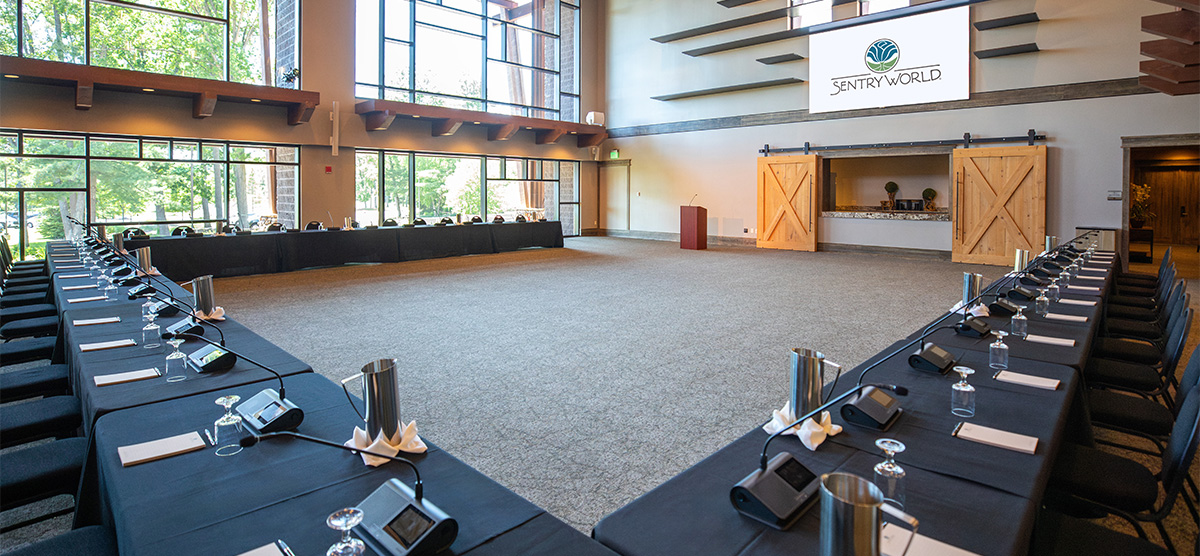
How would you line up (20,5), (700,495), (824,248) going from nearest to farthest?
1. (700,495)
2. (20,5)
3. (824,248)

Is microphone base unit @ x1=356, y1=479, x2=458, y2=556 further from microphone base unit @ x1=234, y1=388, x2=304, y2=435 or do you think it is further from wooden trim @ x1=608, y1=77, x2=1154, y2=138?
wooden trim @ x1=608, y1=77, x2=1154, y2=138

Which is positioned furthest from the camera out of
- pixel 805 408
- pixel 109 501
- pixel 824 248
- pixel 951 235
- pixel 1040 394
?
pixel 824 248

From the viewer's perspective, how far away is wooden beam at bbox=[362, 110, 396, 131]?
12.3 meters

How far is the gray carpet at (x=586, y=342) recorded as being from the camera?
126 inches

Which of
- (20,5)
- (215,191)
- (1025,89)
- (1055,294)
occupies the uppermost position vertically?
(20,5)

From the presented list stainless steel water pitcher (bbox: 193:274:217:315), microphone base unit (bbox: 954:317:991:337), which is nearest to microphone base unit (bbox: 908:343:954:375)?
microphone base unit (bbox: 954:317:991:337)

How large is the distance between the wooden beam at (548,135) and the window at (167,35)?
5.77 m

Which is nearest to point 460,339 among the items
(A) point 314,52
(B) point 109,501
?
(B) point 109,501

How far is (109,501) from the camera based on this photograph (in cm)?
165

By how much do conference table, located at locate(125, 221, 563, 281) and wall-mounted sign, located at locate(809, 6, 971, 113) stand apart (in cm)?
652

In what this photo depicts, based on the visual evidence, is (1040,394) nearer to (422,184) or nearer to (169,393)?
(169,393)

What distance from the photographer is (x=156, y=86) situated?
31.4 ft

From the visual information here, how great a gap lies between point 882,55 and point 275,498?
1328 centimetres

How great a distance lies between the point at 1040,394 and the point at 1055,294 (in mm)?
2359
